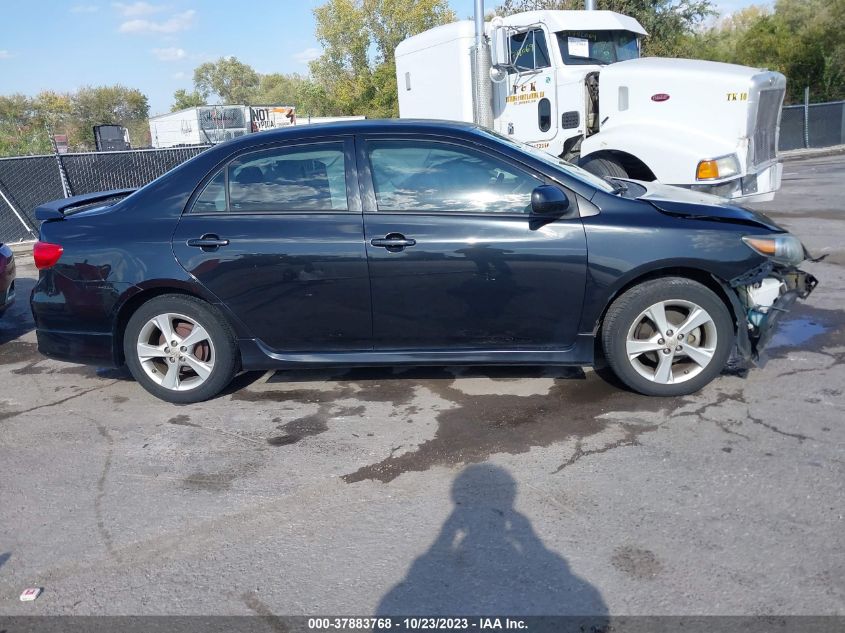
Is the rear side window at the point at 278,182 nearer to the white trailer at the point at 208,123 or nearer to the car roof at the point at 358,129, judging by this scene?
the car roof at the point at 358,129

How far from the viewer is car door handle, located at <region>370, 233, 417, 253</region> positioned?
4328mm

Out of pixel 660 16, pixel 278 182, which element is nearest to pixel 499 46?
pixel 278 182

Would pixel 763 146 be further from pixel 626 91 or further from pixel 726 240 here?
pixel 726 240

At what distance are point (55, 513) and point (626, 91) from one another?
25.7 feet

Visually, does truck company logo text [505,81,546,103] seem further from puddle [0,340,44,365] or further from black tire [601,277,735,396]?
puddle [0,340,44,365]

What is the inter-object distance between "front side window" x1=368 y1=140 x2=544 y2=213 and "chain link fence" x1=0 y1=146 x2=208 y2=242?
8906mm

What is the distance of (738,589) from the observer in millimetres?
2701

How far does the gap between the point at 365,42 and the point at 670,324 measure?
165 ft

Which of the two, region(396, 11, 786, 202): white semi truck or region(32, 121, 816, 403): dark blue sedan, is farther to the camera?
region(396, 11, 786, 202): white semi truck

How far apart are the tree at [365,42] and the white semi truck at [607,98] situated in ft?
120

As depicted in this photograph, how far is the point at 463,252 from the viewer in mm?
4293

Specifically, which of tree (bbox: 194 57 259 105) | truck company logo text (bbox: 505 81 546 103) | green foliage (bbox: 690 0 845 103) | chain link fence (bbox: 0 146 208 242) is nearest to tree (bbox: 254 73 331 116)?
tree (bbox: 194 57 259 105)

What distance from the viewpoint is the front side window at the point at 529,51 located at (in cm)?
968

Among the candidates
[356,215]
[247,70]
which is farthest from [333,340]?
[247,70]
